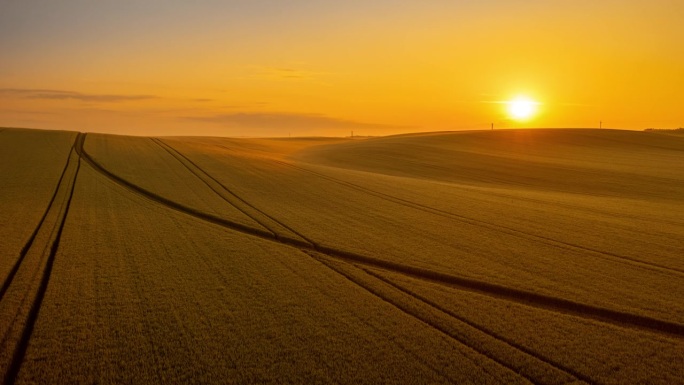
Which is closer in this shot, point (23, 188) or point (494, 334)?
point (494, 334)

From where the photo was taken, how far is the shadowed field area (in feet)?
15.6

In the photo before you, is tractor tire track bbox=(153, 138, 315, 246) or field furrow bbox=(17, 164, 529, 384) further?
tractor tire track bbox=(153, 138, 315, 246)

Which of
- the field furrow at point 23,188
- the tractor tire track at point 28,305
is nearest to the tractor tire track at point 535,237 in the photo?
the tractor tire track at point 28,305

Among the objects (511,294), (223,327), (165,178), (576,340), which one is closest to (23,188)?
(165,178)

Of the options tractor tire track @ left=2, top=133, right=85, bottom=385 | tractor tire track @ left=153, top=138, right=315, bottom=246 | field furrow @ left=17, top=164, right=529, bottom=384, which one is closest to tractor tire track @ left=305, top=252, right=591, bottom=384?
field furrow @ left=17, top=164, right=529, bottom=384

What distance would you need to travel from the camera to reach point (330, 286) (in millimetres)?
6898

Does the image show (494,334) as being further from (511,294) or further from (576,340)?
(511,294)

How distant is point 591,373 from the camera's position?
15.4 feet

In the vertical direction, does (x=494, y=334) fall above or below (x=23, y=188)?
below

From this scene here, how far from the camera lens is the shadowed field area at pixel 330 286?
4.77 meters

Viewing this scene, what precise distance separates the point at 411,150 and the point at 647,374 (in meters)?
31.8

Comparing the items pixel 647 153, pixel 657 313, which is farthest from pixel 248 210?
pixel 647 153

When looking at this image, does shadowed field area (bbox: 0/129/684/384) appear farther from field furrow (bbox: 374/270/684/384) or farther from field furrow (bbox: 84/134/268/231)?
field furrow (bbox: 84/134/268/231)

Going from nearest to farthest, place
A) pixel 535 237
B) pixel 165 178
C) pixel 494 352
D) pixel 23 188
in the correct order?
1. pixel 494 352
2. pixel 535 237
3. pixel 23 188
4. pixel 165 178
